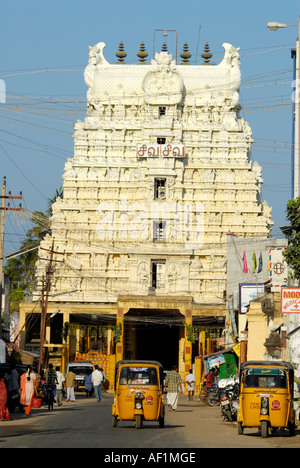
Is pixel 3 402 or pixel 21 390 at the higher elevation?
pixel 21 390

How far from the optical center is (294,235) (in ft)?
97.2

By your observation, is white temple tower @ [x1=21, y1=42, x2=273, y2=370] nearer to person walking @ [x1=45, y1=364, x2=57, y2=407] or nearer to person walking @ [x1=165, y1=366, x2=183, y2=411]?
person walking @ [x1=165, y1=366, x2=183, y2=411]

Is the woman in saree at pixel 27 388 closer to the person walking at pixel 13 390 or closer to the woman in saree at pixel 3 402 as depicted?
the person walking at pixel 13 390

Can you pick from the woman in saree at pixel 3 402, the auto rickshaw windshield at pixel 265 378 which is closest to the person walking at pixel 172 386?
the woman in saree at pixel 3 402

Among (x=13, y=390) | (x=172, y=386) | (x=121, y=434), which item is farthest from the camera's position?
(x=172, y=386)

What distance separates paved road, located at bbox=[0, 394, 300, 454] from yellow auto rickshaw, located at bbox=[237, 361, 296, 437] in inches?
15.0

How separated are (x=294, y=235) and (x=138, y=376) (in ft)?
19.9

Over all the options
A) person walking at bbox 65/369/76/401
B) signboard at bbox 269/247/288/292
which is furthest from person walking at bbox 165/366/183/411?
signboard at bbox 269/247/288/292

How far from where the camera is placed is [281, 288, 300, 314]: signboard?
30.8m

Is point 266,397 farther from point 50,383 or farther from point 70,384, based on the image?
point 70,384

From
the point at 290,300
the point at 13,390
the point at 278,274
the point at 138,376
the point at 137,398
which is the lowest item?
the point at 13,390

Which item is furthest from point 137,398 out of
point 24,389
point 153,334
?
point 153,334

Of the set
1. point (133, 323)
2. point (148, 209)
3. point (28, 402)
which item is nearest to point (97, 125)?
point (148, 209)

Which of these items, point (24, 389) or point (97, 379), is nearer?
point (24, 389)
